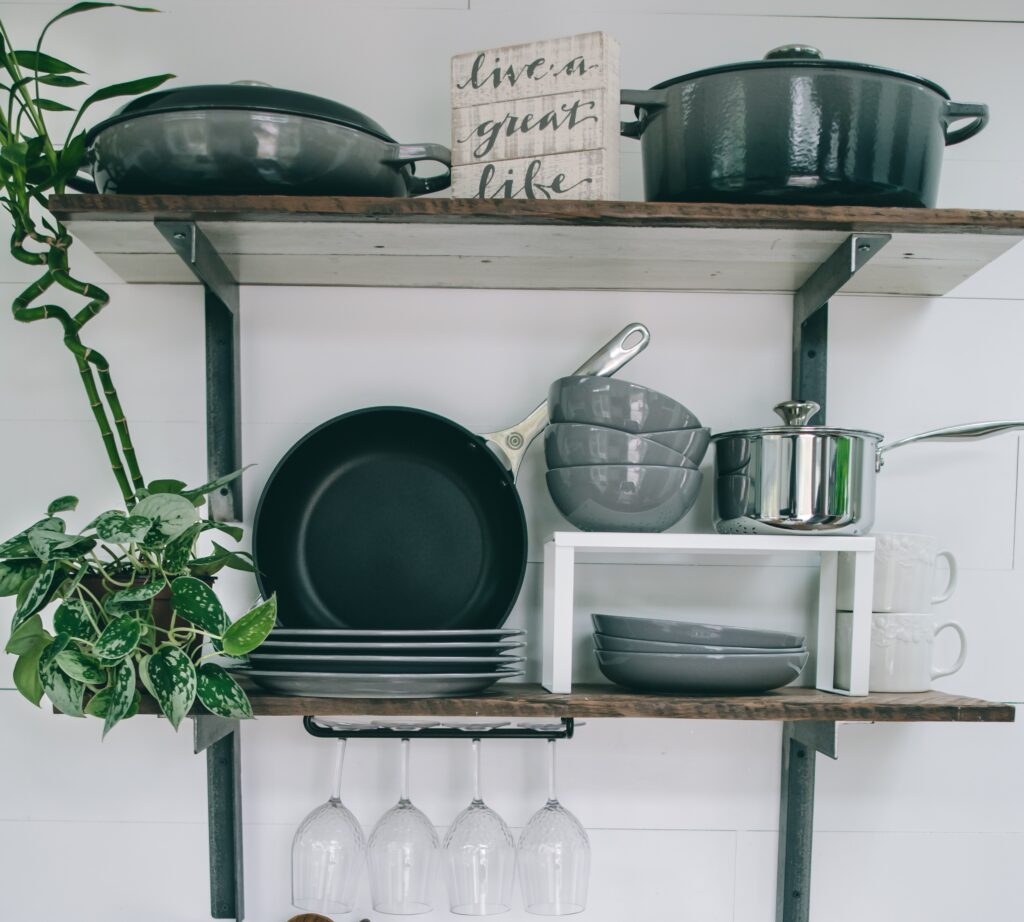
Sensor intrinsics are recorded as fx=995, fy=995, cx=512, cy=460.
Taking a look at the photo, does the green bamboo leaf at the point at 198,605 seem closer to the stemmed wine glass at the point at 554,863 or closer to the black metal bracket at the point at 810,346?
the stemmed wine glass at the point at 554,863

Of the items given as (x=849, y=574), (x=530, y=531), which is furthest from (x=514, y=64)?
(x=849, y=574)

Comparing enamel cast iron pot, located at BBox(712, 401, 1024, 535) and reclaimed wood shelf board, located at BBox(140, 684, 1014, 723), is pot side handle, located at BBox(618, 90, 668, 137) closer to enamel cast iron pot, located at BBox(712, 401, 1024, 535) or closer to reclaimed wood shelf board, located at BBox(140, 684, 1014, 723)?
enamel cast iron pot, located at BBox(712, 401, 1024, 535)

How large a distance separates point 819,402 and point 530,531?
392mm

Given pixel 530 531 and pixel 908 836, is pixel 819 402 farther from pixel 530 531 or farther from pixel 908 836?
pixel 908 836

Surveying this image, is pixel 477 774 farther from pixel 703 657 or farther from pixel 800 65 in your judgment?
pixel 800 65

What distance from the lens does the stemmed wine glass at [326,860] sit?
1083 mm

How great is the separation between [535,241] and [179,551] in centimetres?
49

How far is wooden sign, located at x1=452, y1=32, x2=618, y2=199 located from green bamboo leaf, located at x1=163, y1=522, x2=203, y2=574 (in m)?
0.45

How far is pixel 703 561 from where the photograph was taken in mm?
1244

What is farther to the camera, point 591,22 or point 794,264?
point 591,22

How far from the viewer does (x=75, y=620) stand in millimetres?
930

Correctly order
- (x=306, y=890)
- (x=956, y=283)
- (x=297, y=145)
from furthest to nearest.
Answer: (x=956, y=283) → (x=306, y=890) → (x=297, y=145)

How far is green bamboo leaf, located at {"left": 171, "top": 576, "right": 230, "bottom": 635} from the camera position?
922 mm

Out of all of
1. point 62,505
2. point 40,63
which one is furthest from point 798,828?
point 40,63
